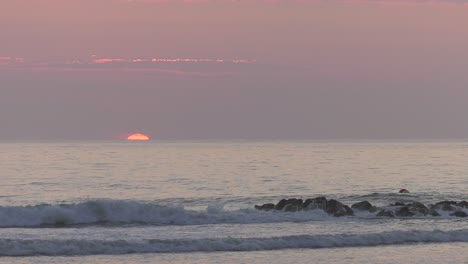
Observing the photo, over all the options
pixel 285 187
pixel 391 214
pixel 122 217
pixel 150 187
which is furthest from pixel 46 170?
pixel 391 214

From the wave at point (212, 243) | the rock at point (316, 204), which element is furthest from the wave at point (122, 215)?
the wave at point (212, 243)

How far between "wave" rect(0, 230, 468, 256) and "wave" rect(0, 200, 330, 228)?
28.3 feet

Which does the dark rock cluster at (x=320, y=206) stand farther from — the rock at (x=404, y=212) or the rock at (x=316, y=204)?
the rock at (x=404, y=212)

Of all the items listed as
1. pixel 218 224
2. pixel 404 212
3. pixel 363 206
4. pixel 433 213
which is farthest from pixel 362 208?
pixel 218 224

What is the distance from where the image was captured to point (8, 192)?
5659cm

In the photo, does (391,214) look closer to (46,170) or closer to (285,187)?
(285,187)

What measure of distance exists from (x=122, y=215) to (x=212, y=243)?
1165cm

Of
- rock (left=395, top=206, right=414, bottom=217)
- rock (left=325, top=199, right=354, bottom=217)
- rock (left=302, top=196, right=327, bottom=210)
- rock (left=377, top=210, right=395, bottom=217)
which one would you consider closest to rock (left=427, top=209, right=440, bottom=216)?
rock (left=395, top=206, right=414, bottom=217)

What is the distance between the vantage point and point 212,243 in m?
→ 28.2

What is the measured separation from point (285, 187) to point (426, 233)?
3303 cm

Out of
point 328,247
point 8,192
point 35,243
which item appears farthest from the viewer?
point 8,192

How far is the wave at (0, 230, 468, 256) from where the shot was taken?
26547 millimetres

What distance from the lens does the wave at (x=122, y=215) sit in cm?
3712

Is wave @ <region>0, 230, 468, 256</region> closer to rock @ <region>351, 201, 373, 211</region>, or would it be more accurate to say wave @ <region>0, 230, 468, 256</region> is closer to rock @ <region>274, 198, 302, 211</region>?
rock @ <region>351, 201, 373, 211</region>
